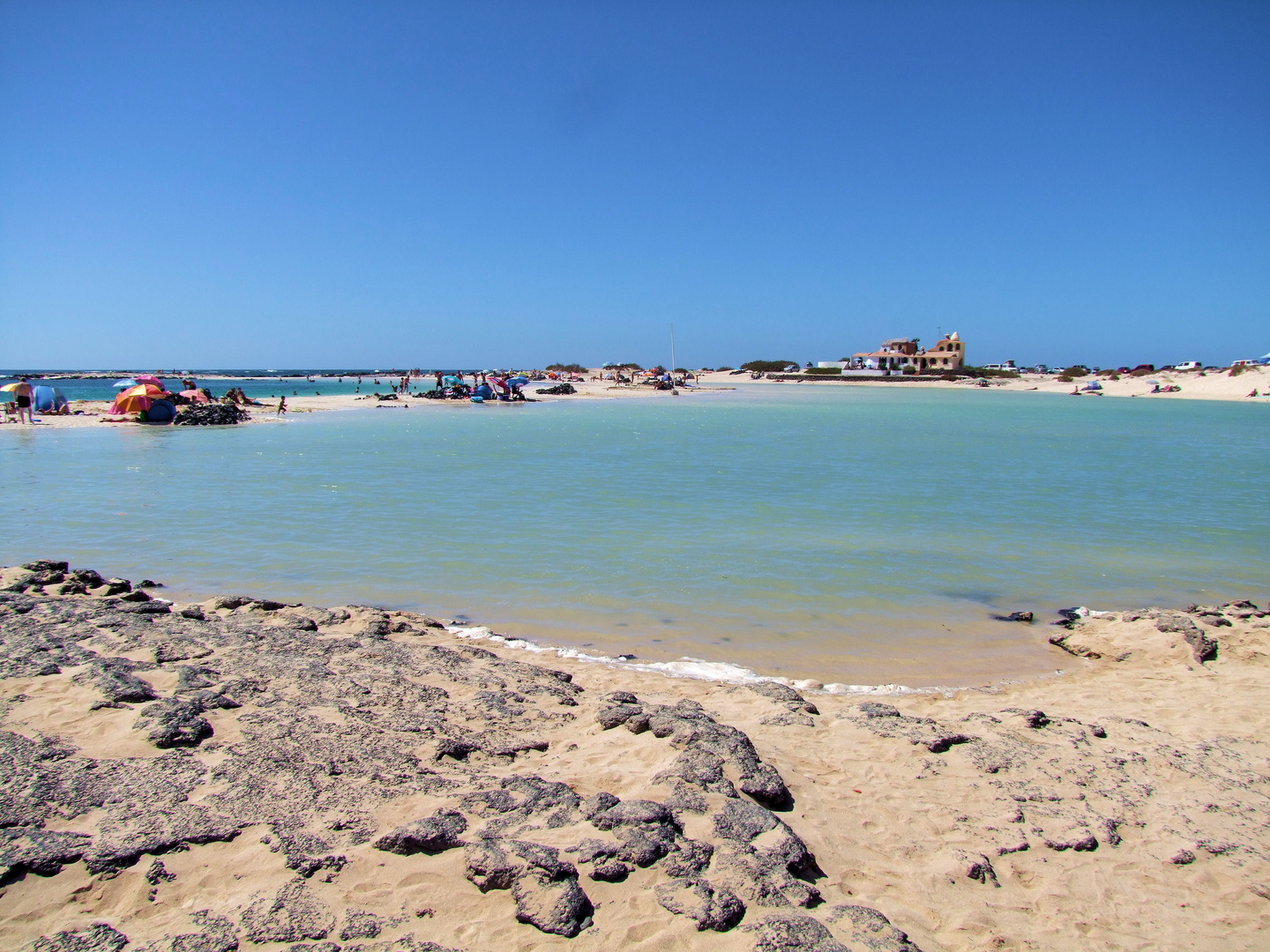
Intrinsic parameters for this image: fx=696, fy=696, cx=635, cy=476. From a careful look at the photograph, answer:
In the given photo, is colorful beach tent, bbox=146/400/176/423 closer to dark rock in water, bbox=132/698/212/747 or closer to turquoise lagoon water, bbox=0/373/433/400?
turquoise lagoon water, bbox=0/373/433/400

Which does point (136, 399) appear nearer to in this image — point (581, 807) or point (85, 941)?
point (85, 941)

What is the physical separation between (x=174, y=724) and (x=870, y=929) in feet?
12.0

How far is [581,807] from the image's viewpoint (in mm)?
3398

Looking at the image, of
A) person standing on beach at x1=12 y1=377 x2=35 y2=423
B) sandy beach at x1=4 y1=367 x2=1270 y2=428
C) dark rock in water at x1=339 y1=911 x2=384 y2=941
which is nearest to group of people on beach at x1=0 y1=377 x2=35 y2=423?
person standing on beach at x1=12 y1=377 x2=35 y2=423

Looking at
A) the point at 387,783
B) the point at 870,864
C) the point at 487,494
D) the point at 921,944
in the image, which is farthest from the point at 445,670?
the point at 487,494

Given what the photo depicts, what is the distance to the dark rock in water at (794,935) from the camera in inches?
103

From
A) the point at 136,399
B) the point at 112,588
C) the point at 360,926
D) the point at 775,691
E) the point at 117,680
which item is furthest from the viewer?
the point at 136,399

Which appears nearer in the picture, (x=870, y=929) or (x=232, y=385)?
(x=870, y=929)

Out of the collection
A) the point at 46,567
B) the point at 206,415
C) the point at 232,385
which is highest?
the point at 232,385

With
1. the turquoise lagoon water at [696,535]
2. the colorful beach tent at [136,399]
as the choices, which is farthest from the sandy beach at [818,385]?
the turquoise lagoon water at [696,535]

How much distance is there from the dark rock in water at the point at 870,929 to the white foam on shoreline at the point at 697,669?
2662 millimetres

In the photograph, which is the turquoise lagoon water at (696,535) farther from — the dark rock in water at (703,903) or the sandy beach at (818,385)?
the sandy beach at (818,385)

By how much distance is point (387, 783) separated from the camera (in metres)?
3.52

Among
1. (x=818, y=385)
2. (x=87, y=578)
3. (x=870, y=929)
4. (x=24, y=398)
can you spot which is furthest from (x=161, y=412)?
(x=818, y=385)
